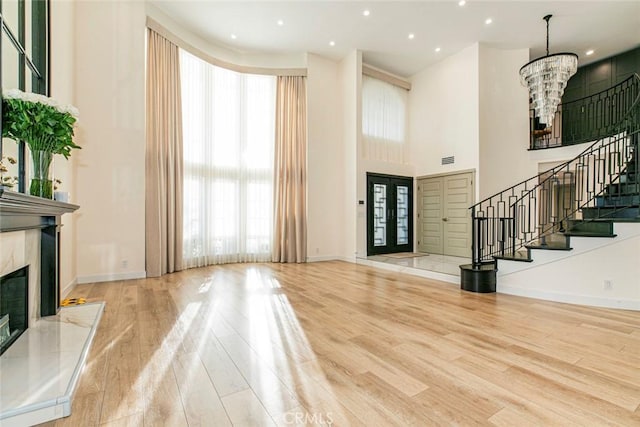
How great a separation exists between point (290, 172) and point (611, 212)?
548 centimetres

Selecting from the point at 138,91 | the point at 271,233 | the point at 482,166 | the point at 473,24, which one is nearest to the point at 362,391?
the point at 271,233

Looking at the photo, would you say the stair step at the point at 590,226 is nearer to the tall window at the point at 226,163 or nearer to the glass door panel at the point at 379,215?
the glass door panel at the point at 379,215

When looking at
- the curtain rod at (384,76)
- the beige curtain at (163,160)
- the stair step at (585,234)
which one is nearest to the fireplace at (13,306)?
the beige curtain at (163,160)

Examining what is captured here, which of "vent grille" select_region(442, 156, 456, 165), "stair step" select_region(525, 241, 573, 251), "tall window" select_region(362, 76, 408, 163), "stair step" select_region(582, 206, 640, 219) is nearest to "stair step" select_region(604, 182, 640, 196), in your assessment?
"stair step" select_region(582, 206, 640, 219)

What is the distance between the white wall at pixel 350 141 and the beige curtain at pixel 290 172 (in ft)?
3.49

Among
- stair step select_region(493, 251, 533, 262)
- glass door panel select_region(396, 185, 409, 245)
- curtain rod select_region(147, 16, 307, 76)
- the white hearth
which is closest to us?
the white hearth

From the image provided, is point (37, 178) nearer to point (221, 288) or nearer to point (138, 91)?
point (221, 288)

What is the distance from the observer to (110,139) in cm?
469

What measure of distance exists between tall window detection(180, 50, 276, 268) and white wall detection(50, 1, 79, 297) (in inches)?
67.3

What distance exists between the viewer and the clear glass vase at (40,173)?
2607 mm

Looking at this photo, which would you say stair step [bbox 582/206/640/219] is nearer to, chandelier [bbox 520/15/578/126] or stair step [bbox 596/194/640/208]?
stair step [bbox 596/194/640/208]

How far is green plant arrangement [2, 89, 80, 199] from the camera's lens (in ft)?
7.47

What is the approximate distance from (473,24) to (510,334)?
19.9ft

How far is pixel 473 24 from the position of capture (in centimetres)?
585
